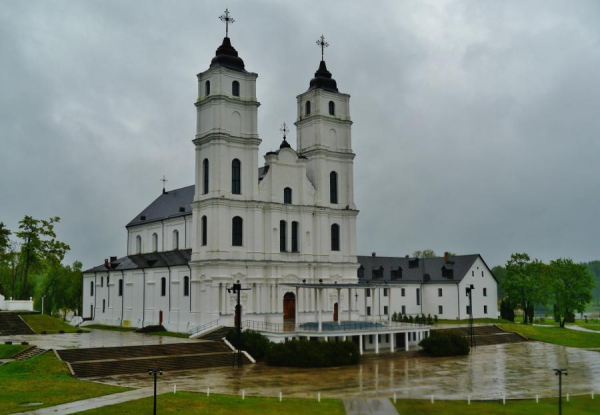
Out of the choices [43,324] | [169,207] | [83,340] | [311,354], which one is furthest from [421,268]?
[43,324]

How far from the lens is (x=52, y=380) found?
3591 cm

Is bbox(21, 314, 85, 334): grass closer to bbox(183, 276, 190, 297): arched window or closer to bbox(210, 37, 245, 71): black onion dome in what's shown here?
bbox(183, 276, 190, 297): arched window

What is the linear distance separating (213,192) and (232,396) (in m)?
28.2

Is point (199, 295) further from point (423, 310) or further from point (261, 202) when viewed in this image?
point (423, 310)

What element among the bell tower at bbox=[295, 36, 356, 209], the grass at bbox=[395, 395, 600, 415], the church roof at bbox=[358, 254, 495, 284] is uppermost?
the bell tower at bbox=[295, 36, 356, 209]

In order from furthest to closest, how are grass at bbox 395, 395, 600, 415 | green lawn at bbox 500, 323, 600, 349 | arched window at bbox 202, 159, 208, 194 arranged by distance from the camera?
1. green lawn at bbox 500, 323, 600, 349
2. arched window at bbox 202, 159, 208, 194
3. grass at bbox 395, 395, 600, 415

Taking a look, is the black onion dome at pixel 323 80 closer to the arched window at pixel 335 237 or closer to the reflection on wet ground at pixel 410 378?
the arched window at pixel 335 237

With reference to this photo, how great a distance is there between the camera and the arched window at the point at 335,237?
6562 cm

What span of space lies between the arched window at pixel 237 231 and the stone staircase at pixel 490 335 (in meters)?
22.7

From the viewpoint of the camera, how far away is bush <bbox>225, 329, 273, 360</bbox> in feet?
156

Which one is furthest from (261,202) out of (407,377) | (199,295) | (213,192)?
(407,377)

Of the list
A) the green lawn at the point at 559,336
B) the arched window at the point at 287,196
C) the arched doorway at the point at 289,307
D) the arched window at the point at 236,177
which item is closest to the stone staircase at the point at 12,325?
the arched window at the point at 236,177

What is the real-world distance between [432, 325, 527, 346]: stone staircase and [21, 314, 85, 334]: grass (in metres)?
37.6

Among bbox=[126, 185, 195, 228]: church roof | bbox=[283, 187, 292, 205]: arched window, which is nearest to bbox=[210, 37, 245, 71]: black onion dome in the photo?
bbox=[283, 187, 292, 205]: arched window
